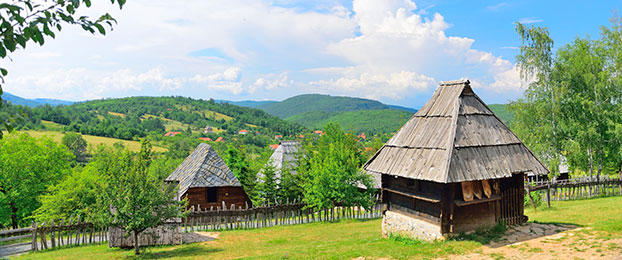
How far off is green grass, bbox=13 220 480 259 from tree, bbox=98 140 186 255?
1.55 m

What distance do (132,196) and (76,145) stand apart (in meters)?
76.6

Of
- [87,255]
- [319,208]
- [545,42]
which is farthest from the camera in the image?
[545,42]

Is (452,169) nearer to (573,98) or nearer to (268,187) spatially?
(268,187)

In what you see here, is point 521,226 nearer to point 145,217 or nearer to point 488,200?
point 488,200

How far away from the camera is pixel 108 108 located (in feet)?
575

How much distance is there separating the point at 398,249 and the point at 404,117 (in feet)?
552

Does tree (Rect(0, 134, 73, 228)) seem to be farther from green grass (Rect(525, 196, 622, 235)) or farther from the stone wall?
green grass (Rect(525, 196, 622, 235))

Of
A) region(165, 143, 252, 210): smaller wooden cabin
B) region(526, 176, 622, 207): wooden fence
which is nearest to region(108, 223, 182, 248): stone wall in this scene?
region(165, 143, 252, 210): smaller wooden cabin

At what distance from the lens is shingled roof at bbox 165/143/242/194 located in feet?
80.8

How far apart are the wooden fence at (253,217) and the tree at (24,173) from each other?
16771mm

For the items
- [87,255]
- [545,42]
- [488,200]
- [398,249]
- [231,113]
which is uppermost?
[231,113]

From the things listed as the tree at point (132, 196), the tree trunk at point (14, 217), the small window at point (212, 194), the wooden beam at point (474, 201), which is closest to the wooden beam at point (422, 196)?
the wooden beam at point (474, 201)

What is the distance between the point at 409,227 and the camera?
13.1 meters

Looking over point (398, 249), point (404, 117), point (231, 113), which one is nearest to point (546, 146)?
point (398, 249)
